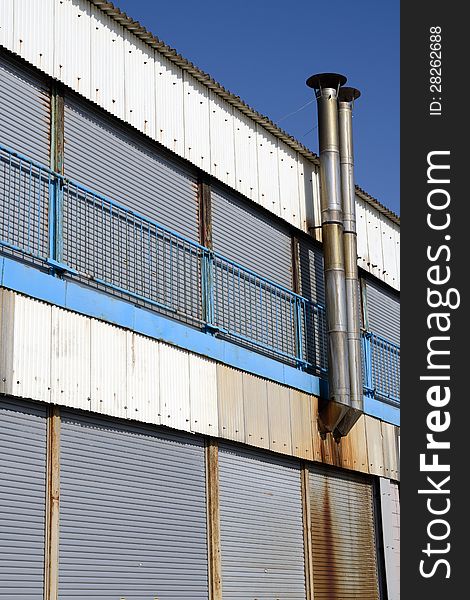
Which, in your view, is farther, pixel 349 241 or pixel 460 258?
pixel 349 241

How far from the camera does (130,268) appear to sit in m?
16.3

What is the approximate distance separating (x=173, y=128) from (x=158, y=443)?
5033mm

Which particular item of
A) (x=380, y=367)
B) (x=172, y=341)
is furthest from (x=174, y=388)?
(x=380, y=367)

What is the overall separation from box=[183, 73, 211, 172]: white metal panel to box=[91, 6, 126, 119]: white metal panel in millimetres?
1778

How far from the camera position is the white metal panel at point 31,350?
43.4 ft

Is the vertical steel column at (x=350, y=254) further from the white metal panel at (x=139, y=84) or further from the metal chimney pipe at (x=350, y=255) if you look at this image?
the white metal panel at (x=139, y=84)

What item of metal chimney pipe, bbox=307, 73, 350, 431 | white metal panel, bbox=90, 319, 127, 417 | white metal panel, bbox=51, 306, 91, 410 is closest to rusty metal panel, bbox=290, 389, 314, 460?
metal chimney pipe, bbox=307, 73, 350, 431

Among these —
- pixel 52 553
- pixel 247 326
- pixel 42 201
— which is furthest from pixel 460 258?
pixel 52 553

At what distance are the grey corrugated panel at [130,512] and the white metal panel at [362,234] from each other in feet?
27.9

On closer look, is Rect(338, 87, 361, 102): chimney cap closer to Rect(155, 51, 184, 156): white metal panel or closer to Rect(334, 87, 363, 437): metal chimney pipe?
Rect(334, 87, 363, 437): metal chimney pipe

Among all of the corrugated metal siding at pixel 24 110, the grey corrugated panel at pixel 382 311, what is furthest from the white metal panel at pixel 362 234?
the corrugated metal siding at pixel 24 110

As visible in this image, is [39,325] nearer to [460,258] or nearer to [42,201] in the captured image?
[42,201]

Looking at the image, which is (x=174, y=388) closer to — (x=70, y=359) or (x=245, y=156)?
(x=70, y=359)

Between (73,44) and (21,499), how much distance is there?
250 inches
